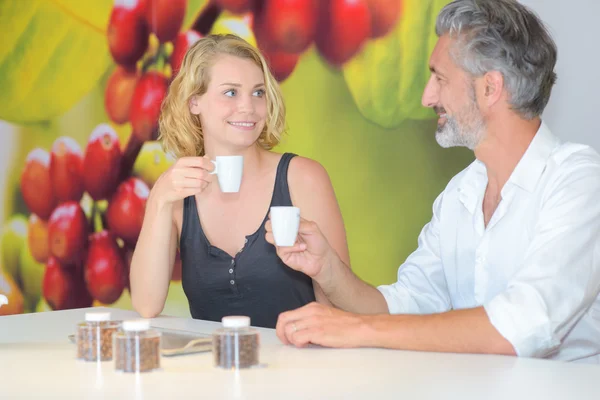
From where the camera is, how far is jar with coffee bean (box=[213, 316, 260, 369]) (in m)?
1.36

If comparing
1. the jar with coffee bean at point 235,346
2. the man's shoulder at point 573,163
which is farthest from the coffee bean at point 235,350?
the man's shoulder at point 573,163

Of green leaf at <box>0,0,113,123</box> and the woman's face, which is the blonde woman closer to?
the woman's face

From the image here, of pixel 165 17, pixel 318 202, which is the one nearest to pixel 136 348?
pixel 318 202

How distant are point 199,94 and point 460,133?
0.94 metres

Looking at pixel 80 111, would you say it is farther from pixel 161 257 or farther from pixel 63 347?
pixel 63 347

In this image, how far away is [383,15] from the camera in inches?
133

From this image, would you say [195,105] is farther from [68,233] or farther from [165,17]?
[68,233]

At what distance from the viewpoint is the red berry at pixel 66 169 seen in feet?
14.1

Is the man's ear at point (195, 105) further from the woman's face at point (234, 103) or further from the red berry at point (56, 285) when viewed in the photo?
the red berry at point (56, 285)

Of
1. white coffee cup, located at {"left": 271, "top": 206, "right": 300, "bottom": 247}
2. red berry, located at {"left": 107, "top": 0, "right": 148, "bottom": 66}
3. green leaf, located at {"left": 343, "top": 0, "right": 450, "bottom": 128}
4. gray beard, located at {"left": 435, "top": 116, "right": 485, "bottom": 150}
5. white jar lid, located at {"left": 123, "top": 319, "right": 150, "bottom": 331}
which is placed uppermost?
red berry, located at {"left": 107, "top": 0, "right": 148, "bottom": 66}

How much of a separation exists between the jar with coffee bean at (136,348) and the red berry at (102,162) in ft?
9.67

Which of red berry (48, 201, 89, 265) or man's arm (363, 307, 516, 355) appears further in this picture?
red berry (48, 201, 89, 265)

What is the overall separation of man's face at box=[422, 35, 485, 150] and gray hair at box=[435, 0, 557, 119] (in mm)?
39

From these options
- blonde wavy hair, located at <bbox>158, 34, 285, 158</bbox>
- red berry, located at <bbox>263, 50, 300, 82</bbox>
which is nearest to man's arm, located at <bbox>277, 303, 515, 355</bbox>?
blonde wavy hair, located at <bbox>158, 34, 285, 158</bbox>
